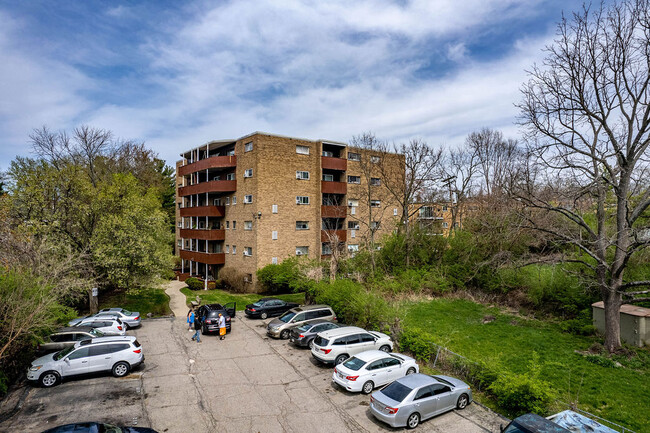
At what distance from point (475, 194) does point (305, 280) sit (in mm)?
31065

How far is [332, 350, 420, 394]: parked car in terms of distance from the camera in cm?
1348

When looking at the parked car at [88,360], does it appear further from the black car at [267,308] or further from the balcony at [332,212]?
the balcony at [332,212]

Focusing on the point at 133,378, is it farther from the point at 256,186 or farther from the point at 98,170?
the point at 98,170

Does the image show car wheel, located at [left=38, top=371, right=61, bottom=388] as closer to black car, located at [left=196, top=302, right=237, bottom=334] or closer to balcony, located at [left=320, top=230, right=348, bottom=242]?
black car, located at [left=196, top=302, right=237, bottom=334]

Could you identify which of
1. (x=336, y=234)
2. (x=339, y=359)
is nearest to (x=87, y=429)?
(x=339, y=359)

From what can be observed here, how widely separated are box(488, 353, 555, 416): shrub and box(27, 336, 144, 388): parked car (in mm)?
14546

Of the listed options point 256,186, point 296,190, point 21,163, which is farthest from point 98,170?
point 296,190

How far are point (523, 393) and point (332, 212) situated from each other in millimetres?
28317

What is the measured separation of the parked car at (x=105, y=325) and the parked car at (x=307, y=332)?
986 cm

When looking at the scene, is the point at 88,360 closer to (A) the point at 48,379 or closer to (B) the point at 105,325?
(A) the point at 48,379

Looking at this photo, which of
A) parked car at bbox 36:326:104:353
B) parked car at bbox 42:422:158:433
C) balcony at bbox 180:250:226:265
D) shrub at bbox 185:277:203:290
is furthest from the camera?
balcony at bbox 180:250:226:265

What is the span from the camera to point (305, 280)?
2633 cm

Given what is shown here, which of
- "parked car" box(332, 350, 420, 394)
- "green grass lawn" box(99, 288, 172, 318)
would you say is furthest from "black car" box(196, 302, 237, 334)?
"parked car" box(332, 350, 420, 394)

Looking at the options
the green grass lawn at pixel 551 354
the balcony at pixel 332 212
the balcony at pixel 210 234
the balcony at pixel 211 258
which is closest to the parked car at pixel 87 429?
the green grass lawn at pixel 551 354
